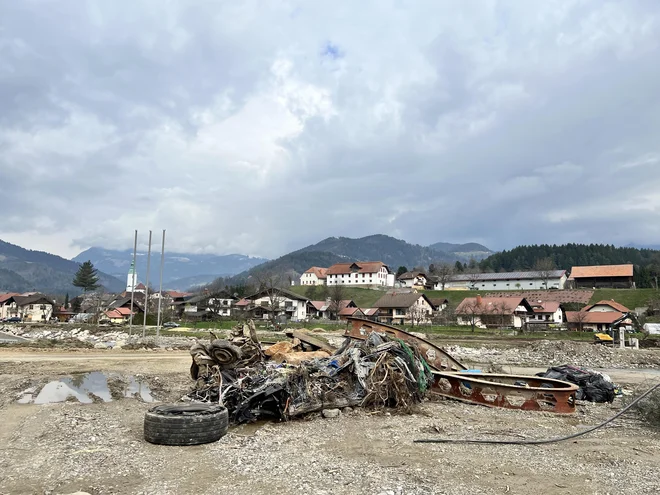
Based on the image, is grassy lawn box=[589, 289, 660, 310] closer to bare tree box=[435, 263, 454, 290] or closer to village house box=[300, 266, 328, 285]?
bare tree box=[435, 263, 454, 290]

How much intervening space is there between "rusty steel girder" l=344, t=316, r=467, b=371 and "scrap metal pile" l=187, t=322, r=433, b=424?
121 cm

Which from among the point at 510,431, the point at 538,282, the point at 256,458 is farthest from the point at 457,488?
the point at 538,282

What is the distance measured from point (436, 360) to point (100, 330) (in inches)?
2090

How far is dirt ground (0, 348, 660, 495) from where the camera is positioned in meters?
6.23

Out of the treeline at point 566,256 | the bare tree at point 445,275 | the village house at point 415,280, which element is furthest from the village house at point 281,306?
the treeline at point 566,256

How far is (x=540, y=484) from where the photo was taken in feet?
21.2

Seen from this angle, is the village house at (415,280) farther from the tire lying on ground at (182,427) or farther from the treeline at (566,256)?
the tire lying on ground at (182,427)

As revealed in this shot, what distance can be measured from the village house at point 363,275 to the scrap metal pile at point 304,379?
431 ft

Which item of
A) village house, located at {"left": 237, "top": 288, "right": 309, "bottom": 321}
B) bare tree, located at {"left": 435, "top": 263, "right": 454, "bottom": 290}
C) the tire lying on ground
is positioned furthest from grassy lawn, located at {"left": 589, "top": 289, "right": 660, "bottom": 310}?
the tire lying on ground

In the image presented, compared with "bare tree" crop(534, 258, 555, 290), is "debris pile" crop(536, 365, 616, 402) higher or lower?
lower

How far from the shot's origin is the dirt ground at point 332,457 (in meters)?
6.23

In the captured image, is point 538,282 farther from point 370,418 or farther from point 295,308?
point 370,418

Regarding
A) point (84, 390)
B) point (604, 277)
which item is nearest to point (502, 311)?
point (604, 277)

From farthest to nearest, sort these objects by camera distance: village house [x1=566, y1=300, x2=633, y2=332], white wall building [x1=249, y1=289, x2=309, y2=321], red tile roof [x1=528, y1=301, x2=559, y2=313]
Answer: white wall building [x1=249, y1=289, x2=309, y2=321] → red tile roof [x1=528, y1=301, x2=559, y2=313] → village house [x1=566, y1=300, x2=633, y2=332]
